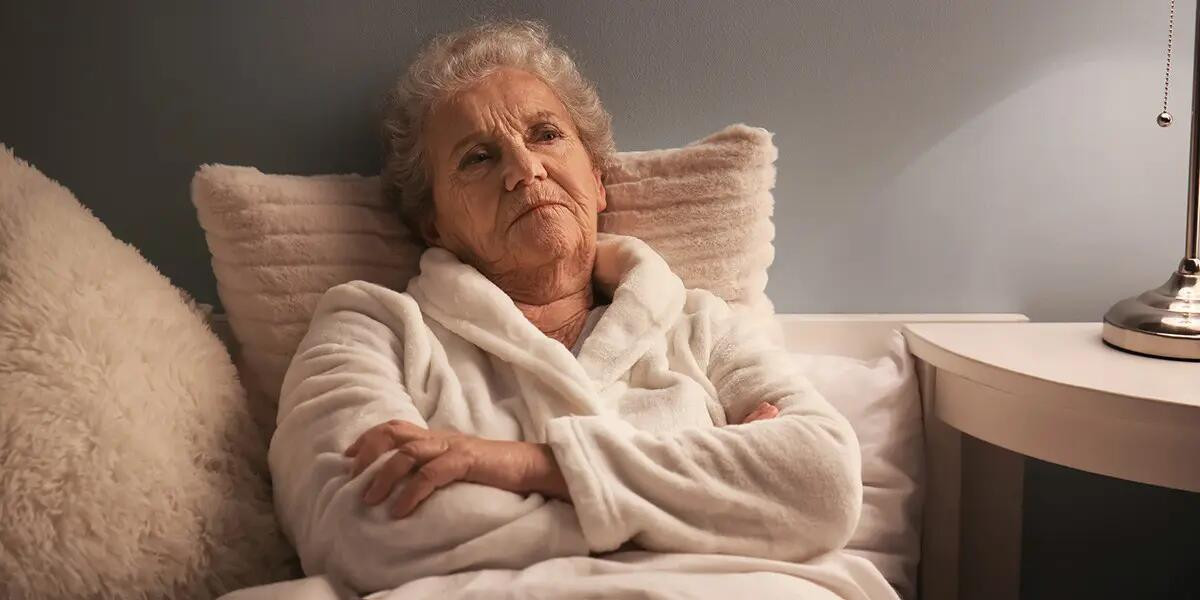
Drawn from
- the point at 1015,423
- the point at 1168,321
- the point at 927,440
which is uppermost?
the point at 1168,321

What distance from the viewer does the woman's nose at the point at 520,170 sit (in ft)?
4.31

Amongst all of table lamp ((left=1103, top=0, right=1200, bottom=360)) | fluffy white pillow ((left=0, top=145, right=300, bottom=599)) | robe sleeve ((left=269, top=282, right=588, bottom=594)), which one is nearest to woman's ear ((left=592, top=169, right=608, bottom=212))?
robe sleeve ((left=269, top=282, right=588, bottom=594))

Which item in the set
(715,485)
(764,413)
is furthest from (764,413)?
(715,485)

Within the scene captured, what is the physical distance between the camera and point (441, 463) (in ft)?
3.44

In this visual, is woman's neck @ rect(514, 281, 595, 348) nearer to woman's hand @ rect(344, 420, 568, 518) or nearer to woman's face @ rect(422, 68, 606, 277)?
woman's face @ rect(422, 68, 606, 277)

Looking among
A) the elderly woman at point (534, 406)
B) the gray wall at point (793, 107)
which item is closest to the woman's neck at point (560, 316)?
the elderly woman at point (534, 406)

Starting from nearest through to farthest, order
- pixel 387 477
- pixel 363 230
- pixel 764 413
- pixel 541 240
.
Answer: pixel 387 477, pixel 764 413, pixel 541 240, pixel 363 230

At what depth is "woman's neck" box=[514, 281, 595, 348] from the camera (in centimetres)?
140

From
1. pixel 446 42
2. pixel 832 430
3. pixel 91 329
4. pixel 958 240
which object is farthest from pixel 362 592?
pixel 958 240

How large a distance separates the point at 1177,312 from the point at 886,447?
1.45 feet

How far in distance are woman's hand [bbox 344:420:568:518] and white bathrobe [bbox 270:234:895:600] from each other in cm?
1

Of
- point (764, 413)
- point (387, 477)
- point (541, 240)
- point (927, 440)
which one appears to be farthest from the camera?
point (927, 440)

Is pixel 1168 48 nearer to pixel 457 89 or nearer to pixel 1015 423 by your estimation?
pixel 1015 423

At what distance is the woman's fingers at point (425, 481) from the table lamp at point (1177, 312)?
3.21 feet
